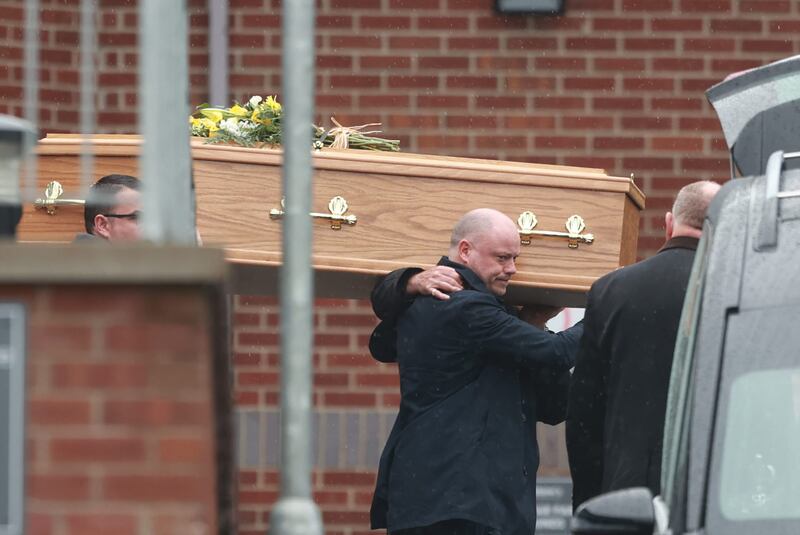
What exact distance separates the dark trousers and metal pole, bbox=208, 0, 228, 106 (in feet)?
A: 10.4

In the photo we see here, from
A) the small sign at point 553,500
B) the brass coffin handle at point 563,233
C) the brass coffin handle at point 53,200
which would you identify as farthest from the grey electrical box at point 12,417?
the small sign at point 553,500

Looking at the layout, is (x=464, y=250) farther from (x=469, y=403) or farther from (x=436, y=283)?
(x=469, y=403)

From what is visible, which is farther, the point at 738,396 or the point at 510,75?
the point at 510,75

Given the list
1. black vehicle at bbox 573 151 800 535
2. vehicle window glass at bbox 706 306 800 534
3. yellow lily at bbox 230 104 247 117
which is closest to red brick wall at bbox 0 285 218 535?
black vehicle at bbox 573 151 800 535

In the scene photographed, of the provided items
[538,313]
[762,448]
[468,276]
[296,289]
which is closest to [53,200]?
[468,276]

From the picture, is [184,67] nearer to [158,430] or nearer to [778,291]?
[158,430]

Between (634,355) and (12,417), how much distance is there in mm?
2970

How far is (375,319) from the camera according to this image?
9250mm

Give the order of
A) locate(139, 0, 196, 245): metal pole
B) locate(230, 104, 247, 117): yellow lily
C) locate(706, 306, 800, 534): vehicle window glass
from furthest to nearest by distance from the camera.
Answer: locate(230, 104, 247, 117): yellow lily → locate(706, 306, 800, 534): vehicle window glass → locate(139, 0, 196, 245): metal pole

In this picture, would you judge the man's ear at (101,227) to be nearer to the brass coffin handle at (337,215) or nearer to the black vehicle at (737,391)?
the brass coffin handle at (337,215)

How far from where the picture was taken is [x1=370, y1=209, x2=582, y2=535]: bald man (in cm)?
666

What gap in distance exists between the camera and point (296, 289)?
3613 millimetres

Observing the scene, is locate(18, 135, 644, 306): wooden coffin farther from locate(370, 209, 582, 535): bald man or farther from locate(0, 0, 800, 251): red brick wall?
locate(0, 0, 800, 251): red brick wall

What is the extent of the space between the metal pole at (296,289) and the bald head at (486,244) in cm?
304
